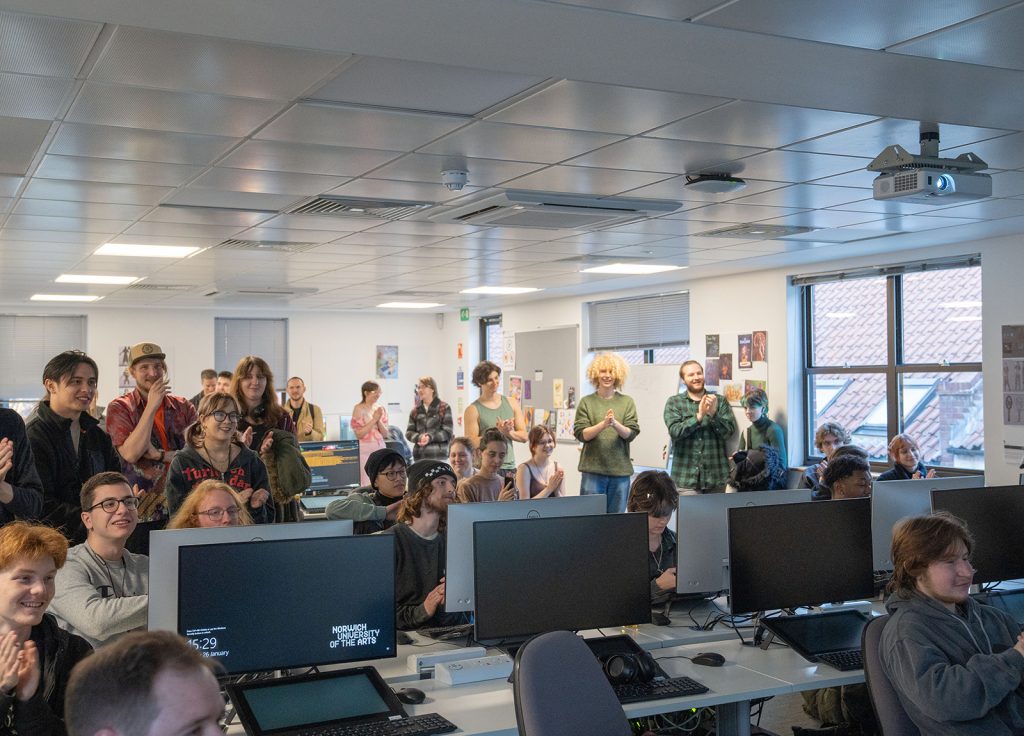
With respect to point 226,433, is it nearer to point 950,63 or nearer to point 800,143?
point 800,143

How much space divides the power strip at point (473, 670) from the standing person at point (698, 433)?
522 centimetres

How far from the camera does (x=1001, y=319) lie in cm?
685

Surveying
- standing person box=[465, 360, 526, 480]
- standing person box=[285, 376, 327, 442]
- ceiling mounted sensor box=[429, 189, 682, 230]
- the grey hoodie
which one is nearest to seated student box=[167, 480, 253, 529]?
the grey hoodie

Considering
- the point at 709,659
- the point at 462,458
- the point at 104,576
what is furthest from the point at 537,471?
the point at 104,576

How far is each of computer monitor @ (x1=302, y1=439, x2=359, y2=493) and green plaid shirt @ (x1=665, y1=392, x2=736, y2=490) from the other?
258 centimetres

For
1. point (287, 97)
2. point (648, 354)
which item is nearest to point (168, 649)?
point (287, 97)

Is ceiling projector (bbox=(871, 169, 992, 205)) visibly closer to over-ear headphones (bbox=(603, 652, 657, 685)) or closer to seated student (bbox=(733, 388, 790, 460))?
over-ear headphones (bbox=(603, 652, 657, 685))

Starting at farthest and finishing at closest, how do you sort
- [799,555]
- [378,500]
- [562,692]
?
[378,500]
[799,555]
[562,692]

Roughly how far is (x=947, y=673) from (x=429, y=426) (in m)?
6.23

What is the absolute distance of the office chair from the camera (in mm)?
2725

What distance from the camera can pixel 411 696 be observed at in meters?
2.88

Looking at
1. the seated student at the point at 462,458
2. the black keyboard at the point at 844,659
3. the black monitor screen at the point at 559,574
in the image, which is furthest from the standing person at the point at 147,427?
the black keyboard at the point at 844,659

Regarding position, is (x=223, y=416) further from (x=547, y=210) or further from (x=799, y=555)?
(x=799, y=555)

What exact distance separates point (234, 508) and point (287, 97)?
4.69 feet
